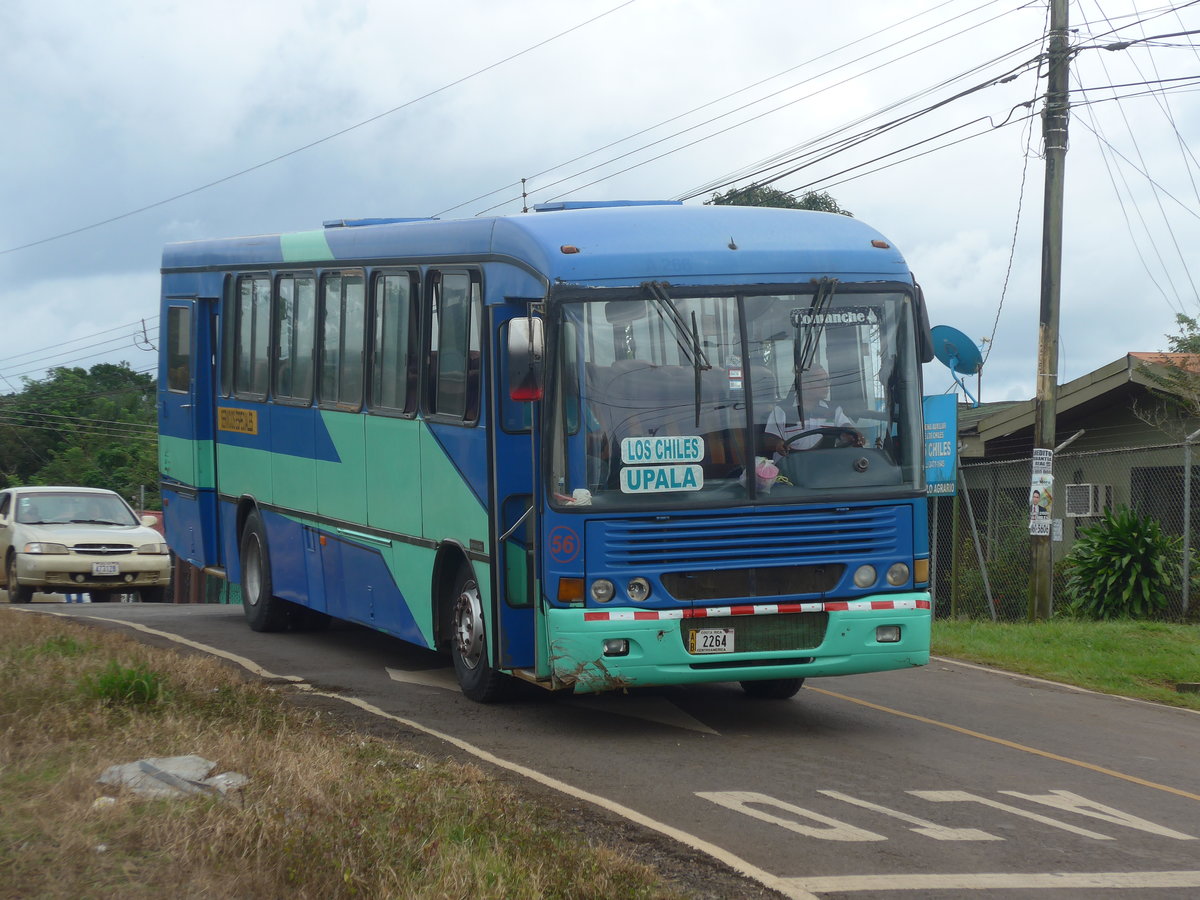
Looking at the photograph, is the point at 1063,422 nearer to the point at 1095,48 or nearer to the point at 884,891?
the point at 1095,48

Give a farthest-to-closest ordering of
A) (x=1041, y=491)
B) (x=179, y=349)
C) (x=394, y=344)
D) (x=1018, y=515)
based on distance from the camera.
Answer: (x=1018, y=515)
(x=1041, y=491)
(x=179, y=349)
(x=394, y=344)

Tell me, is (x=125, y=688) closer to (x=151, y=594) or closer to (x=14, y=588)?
(x=14, y=588)

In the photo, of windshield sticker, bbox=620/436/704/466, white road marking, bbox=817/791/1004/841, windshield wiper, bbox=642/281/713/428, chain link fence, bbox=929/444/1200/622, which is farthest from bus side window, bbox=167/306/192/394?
white road marking, bbox=817/791/1004/841

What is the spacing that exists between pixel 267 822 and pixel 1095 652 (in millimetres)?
10595

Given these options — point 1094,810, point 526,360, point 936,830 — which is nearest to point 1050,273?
point 526,360

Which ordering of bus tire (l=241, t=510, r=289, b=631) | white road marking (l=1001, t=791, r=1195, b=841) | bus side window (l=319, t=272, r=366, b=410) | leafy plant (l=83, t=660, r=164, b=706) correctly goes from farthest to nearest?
1. bus tire (l=241, t=510, r=289, b=631)
2. bus side window (l=319, t=272, r=366, b=410)
3. leafy plant (l=83, t=660, r=164, b=706)
4. white road marking (l=1001, t=791, r=1195, b=841)

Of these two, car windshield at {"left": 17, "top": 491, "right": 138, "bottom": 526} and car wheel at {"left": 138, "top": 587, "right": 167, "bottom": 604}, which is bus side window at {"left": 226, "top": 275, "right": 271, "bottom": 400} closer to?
car wheel at {"left": 138, "top": 587, "right": 167, "bottom": 604}

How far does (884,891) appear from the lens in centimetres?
624

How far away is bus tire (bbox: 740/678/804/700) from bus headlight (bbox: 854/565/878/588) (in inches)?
68.2

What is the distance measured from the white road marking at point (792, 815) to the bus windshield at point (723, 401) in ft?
6.62

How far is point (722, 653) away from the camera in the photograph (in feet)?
31.0

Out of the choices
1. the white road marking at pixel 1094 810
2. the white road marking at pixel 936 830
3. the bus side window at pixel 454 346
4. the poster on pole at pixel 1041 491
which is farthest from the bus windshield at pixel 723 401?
the poster on pole at pixel 1041 491

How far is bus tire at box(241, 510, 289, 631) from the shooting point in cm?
1478

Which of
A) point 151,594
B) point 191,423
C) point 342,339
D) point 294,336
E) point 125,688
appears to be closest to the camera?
point 125,688
